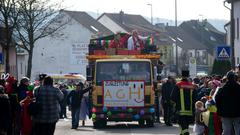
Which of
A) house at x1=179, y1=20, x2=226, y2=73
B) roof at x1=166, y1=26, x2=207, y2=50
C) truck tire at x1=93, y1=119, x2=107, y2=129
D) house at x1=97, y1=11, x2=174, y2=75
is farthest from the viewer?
house at x1=179, y1=20, x2=226, y2=73

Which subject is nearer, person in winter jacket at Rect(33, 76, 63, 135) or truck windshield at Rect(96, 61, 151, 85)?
person in winter jacket at Rect(33, 76, 63, 135)

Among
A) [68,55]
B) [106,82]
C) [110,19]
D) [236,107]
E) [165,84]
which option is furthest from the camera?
[110,19]

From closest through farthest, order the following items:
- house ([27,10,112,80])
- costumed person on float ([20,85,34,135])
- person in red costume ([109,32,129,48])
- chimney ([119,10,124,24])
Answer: costumed person on float ([20,85,34,135]) → person in red costume ([109,32,129,48]) → house ([27,10,112,80]) → chimney ([119,10,124,24])

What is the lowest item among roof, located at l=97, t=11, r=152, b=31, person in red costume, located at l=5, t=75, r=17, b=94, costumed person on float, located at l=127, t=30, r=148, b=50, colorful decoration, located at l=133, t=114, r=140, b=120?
colorful decoration, located at l=133, t=114, r=140, b=120

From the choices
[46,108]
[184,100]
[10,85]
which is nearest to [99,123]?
[10,85]

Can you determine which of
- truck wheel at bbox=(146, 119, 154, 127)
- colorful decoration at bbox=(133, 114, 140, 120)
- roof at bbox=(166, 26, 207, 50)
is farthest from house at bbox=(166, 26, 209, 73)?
colorful decoration at bbox=(133, 114, 140, 120)

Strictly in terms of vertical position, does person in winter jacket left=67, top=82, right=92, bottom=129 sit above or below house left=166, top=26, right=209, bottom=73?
below

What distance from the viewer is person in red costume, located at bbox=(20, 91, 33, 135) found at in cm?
1914

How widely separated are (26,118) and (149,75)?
8.80 m

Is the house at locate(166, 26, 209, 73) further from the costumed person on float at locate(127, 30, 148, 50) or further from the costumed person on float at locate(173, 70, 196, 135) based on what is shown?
the costumed person on float at locate(173, 70, 196, 135)

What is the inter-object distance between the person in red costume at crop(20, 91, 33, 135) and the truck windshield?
814 centimetres

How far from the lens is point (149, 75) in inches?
1081

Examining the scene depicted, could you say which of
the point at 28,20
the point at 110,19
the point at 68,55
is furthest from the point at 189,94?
the point at 110,19

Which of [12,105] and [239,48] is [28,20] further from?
[12,105]
